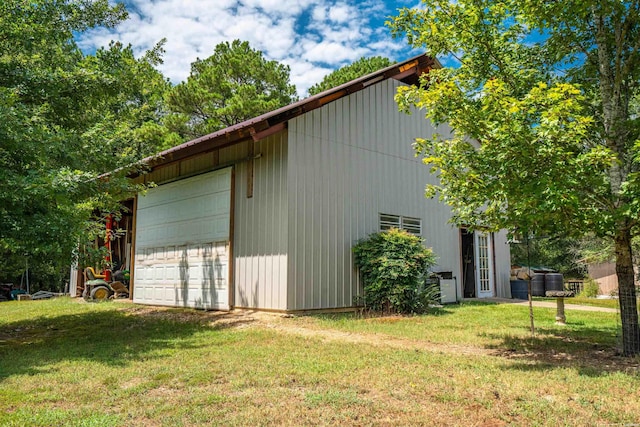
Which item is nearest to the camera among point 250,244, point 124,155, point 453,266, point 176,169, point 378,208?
point 124,155

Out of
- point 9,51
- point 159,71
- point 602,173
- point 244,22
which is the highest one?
point 244,22

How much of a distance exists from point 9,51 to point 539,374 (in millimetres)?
8779

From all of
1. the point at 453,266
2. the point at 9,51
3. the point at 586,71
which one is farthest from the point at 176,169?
the point at 586,71

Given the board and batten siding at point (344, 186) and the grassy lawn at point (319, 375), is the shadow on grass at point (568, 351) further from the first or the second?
the board and batten siding at point (344, 186)

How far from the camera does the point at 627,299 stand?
532 centimetres

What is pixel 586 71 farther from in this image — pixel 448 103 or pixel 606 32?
pixel 448 103

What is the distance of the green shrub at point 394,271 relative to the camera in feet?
30.3

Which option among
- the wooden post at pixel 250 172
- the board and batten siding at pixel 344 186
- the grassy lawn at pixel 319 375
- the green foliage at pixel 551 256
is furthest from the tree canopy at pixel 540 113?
the green foliage at pixel 551 256

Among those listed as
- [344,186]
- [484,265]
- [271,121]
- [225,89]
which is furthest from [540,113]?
[225,89]

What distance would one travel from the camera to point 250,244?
947 centimetres

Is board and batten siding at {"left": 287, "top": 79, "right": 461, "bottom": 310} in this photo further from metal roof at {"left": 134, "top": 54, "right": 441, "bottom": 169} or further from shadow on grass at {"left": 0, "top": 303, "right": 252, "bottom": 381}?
shadow on grass at {"left": 0, "top": 303, "right": 252, "bottom": 381}

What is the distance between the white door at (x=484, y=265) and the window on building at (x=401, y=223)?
3.06m

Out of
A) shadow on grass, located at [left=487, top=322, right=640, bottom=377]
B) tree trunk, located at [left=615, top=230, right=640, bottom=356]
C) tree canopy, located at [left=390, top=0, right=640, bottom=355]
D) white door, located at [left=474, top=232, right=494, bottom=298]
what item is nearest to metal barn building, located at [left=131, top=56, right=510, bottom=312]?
white door, located at [left=474, top=232, right=494, bottom=298]

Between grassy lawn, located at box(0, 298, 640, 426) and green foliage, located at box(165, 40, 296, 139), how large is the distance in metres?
15.9
